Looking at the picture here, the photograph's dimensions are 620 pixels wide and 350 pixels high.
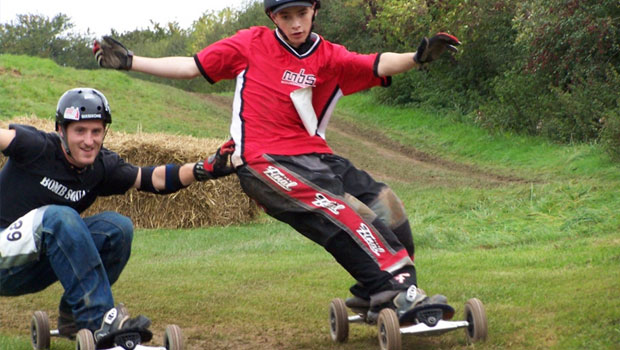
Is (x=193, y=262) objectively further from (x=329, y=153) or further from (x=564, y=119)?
(x=564, y=119)

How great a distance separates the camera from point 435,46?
5930 mm

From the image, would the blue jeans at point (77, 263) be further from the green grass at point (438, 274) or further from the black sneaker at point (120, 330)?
the green grass at point (438, 274)

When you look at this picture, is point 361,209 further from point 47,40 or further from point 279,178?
point 47,40

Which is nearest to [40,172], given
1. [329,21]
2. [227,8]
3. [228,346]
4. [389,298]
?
[228,346]

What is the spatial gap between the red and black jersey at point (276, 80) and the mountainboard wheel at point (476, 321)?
58.4 inches

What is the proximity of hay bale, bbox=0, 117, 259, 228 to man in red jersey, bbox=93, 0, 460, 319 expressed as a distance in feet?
31.5

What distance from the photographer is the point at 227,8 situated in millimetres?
76312

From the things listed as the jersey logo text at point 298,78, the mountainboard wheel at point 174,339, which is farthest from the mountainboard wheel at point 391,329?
the jersey logo text at point 298,78

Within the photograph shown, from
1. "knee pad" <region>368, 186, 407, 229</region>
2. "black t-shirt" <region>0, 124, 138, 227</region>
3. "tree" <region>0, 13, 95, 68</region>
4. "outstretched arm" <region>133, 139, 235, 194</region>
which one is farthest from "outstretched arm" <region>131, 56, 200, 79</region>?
"tree" <region>0, 13, 95, 68</region>

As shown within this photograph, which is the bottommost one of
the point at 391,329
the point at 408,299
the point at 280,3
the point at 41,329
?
the point at 41,329

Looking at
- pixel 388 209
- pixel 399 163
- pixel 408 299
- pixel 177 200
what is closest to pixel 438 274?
pixel 388 209

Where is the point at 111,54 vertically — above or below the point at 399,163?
above

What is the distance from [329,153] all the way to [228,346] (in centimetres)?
152

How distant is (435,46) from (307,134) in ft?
3.41
